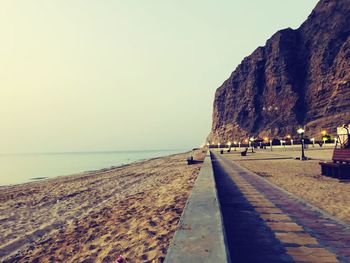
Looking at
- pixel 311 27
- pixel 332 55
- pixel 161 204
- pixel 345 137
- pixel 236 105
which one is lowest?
pixel 161 204

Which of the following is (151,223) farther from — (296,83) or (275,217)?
(296,83)

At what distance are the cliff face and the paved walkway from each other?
308 ft

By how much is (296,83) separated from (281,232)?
125024 millimetres

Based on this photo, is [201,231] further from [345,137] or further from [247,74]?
[247,74]

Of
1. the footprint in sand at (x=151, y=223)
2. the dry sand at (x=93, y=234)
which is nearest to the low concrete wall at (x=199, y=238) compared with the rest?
the dry sand at (x=93, y=234)

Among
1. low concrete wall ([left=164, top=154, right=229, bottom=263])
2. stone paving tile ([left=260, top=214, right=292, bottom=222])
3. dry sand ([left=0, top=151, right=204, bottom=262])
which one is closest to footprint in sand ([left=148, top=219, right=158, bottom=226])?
dry sand ([left=0, top=151, right=204, bottom=262])

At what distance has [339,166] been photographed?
13352mm

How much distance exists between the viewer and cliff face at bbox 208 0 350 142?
99.5m

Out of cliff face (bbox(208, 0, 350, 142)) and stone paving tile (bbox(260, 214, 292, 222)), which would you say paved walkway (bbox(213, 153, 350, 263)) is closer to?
stone paving tile (bbox(260, 214, 292, 222))

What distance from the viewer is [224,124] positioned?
149m

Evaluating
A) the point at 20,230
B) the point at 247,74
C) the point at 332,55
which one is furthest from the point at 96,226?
the point at 247,74

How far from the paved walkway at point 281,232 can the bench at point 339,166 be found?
5650 mm

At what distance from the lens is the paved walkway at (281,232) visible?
15.1ft

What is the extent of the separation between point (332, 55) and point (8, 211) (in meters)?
119
